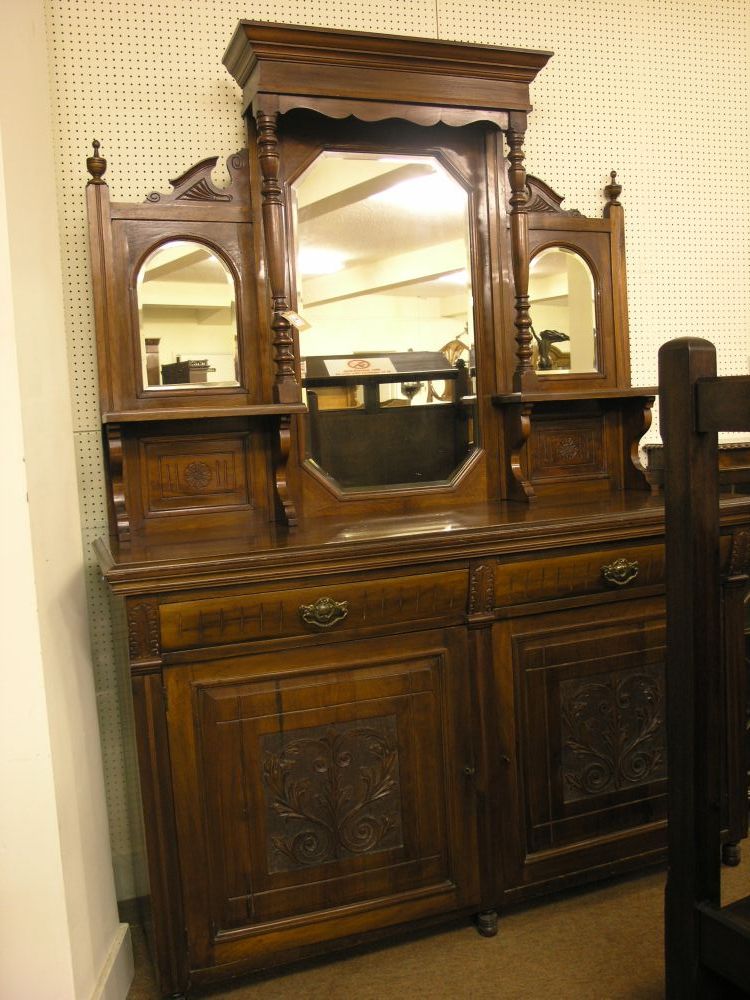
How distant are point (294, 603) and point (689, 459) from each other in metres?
1.16

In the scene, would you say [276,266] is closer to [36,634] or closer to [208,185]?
[208,185]

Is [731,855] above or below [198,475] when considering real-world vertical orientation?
below

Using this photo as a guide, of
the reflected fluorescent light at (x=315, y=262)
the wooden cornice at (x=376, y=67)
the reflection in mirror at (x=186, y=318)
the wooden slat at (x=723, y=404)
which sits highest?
Answer: the wooden cornice at (x=376, y=67)

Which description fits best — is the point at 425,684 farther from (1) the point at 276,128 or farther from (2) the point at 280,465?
(1) the point at 276,128

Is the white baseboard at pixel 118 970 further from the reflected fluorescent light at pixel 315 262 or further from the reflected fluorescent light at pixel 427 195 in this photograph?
the reflected fluorescent light at pixel 427 195

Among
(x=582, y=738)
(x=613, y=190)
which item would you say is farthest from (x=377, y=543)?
(x=613, y=190)

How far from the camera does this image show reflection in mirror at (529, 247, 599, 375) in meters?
3.16

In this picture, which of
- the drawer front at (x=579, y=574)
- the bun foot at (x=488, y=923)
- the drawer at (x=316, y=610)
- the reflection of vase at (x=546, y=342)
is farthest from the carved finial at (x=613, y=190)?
the bun foot at (x=488, y=923)

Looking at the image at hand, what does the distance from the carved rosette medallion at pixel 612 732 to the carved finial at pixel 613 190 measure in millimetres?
1725

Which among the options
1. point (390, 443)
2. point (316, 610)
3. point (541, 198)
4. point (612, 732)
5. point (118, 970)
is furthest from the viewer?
point (541, 198)

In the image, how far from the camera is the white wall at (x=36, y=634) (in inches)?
79.1

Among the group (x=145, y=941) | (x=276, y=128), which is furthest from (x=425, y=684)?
(x=276, y=128)

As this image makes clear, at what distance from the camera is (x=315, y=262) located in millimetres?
2830

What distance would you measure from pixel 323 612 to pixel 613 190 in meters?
1.99
